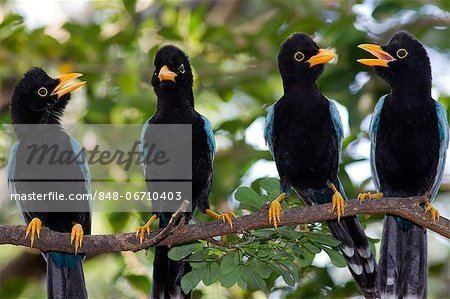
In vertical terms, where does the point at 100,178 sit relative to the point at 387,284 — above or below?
above

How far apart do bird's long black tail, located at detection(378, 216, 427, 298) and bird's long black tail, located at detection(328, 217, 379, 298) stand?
0.09 metres

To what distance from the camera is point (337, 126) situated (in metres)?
7.50

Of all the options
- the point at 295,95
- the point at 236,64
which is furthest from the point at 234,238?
the point at 236,64

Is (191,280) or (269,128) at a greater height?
(269,128)

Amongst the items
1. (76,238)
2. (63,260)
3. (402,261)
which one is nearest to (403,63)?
(402,261)

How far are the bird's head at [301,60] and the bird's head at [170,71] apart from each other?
86cm

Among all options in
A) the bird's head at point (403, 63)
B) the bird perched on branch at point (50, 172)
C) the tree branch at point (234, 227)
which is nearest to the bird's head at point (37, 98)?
the bird perched on branch at point (50, 172)

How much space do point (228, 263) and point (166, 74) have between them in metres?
1.81

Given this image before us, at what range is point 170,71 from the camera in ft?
25.4

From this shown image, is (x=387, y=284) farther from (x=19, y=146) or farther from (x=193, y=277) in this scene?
(x=19, y=146)

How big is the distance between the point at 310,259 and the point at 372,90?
3132 mm

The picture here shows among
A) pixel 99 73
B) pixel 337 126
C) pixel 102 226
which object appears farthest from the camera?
pixel 102 226

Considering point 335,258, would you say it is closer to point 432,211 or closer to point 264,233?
point 264,233

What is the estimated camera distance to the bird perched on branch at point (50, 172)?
7664 mm
